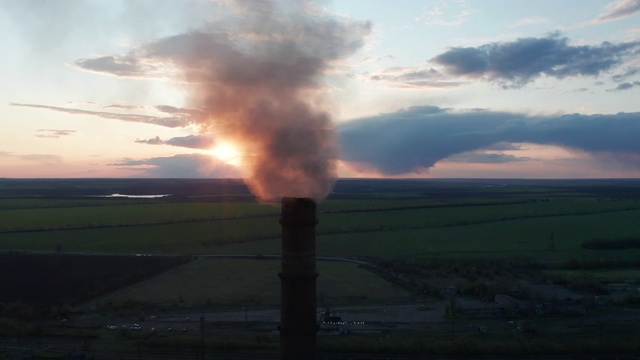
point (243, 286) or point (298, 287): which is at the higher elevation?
point (298, 287)

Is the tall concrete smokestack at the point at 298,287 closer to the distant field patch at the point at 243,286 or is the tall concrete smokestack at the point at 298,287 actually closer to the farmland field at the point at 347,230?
the distant field patch at the point at 243,286

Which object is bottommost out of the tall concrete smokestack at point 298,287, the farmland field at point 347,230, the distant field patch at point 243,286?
the distant field patch at point 243,286

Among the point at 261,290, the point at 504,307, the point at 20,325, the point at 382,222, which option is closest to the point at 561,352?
the point at 504,307

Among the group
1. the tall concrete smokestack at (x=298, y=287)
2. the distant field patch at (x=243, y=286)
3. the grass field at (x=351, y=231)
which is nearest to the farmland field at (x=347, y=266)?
the distant field patch at (x=243, y=286)

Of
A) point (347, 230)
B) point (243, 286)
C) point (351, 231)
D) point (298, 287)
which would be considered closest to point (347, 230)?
point (347, 230)

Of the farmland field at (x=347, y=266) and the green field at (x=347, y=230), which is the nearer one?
the farmland field at (x=347, y=266)

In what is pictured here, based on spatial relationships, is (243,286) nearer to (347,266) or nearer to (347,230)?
(347,266)

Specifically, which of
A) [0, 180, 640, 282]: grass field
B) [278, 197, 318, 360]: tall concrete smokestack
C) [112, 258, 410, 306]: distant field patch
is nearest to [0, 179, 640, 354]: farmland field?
[112, 258, 410, 306]: distant field patch

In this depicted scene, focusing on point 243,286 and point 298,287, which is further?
point 243,286

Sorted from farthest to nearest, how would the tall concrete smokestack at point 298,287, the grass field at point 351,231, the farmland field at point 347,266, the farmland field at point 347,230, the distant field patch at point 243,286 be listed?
the farmland field at point 347,230, the grass field at point 351,231, the distant field patch at point 243,286, the farmland field at point 347,266, the tall concrete smokestack at point 298,287
